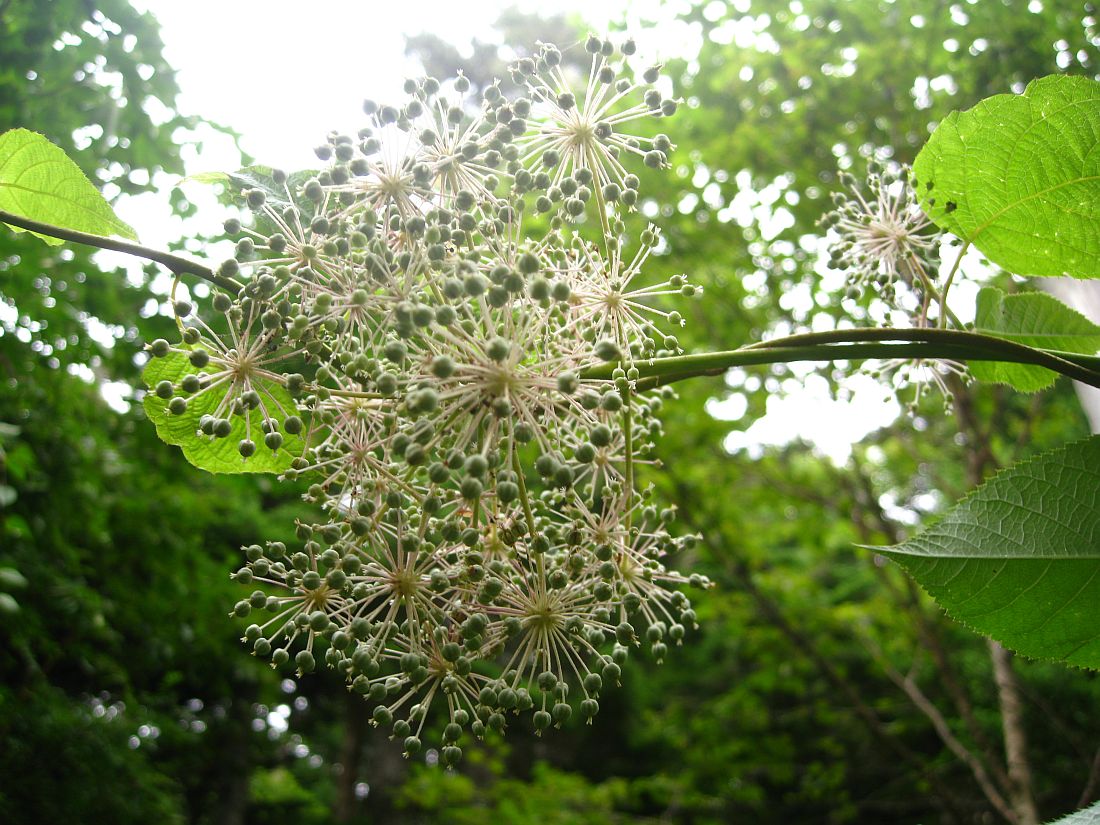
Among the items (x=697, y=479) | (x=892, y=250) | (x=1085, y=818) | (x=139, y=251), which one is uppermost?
(x=697, y=479)

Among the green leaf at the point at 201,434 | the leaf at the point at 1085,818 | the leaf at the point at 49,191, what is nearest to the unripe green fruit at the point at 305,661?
the green leaf at the point at 201,434

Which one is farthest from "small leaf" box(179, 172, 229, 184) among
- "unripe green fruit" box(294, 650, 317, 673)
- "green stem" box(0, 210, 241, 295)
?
"unripe green fruit" box(294, 650, 317, 673)

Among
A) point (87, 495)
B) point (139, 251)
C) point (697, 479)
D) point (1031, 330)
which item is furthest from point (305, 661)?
point (697, 479)

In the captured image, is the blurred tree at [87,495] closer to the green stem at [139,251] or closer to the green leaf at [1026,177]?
the green stem at [139,251]

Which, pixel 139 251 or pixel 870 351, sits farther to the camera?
pixel 139 251

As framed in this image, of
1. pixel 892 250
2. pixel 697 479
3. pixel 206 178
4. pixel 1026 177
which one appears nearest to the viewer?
pixel 1026 177

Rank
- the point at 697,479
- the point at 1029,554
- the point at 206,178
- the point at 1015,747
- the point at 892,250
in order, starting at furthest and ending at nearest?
the point at 697,479
the point at 1015,747
the point at 892,250
the point at 206,178
the point at 1029,554

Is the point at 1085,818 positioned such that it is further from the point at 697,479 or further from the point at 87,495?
the point at 697,479
